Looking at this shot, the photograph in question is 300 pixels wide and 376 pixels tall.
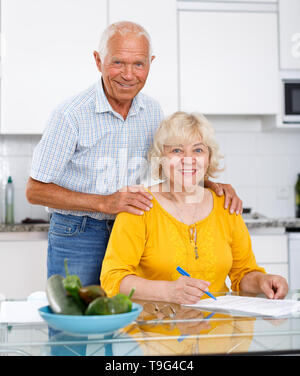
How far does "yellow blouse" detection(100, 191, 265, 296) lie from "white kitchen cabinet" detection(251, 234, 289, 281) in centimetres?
117

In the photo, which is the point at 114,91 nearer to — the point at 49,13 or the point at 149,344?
the point at 149,344

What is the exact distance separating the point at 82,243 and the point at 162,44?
1.64 m

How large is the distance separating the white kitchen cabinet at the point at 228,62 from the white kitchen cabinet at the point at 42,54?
1.90 feet

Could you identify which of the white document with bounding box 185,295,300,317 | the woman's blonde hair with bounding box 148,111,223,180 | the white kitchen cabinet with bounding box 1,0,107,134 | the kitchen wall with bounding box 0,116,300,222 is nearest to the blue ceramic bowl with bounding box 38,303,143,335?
the white document with bounding box 185,295,300,317

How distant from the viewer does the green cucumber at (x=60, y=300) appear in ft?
2.96

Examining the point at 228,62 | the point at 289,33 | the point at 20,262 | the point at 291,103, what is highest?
the point at 289,33

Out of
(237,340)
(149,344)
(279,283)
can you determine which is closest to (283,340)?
(237,340)

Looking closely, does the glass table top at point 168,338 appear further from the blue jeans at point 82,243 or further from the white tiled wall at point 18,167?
the white tiled wall at point 18,167

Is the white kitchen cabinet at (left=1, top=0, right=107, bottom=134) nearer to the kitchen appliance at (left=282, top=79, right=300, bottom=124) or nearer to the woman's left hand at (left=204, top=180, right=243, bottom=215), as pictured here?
the kitchen appliance at (left=282, top=79, right=300, bottom=124)

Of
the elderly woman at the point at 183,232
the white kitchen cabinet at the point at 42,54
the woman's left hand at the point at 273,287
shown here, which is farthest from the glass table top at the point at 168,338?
the white kitchen cabinet at the point at 42,54

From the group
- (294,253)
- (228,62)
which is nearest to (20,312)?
(294,253)

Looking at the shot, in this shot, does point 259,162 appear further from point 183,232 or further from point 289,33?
point 183,232

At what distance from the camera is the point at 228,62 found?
123 inches

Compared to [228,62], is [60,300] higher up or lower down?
lower down
